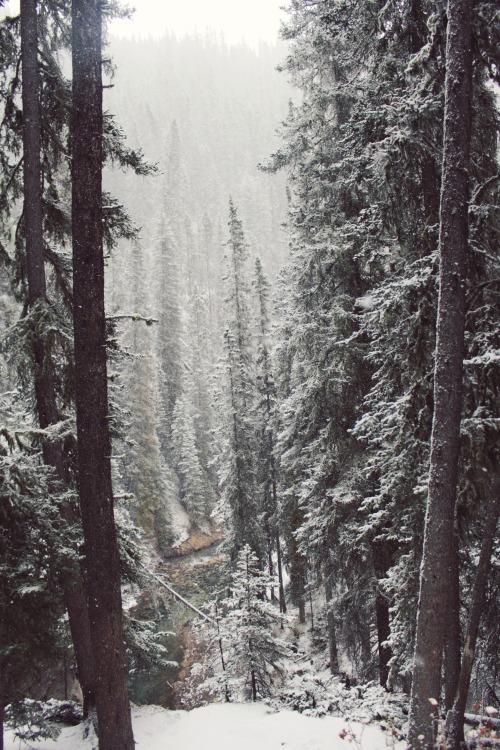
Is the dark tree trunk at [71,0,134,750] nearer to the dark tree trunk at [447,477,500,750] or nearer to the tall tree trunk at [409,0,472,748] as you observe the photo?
the tall tree trunk at [409,0,472,748]

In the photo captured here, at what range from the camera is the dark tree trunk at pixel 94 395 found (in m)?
4.92

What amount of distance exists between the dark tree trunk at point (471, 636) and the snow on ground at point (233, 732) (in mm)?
1492

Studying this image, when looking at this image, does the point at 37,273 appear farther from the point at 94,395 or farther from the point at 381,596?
the point at 381,596

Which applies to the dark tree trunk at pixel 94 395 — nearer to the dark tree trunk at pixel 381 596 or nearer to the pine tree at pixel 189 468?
the dark tree trunk at pixel 381 596

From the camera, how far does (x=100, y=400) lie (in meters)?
5.11

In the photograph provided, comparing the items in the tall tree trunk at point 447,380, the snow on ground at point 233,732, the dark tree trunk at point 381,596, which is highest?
→ the tall tree trunk at point 447,380

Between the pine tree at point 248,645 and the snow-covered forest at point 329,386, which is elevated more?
the snow-covered forest at point 329,386

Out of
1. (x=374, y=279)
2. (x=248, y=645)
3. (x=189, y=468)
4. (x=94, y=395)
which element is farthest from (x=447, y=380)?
(x=189, y=468)

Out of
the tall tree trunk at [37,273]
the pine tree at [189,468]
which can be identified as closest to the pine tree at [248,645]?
the tall tree trunk at [37,273]

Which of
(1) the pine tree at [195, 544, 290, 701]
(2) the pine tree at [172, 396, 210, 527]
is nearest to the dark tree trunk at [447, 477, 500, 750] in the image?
(1) the pine tree at [195, 544, 290, 701]

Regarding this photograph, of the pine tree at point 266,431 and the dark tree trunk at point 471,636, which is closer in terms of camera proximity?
the dark tree trunk at point 471,636

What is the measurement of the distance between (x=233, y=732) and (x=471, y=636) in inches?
194

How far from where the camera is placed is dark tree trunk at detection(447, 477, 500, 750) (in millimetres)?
5195

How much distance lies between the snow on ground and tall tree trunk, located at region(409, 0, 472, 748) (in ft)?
7.33
